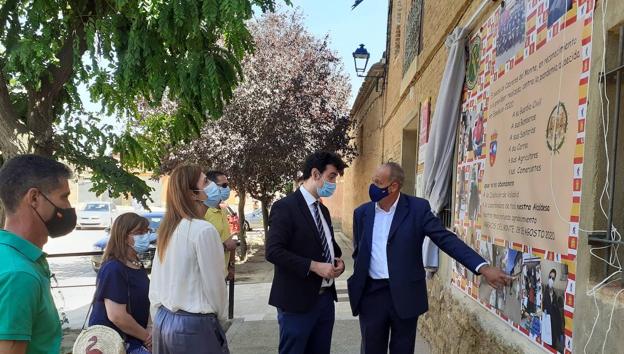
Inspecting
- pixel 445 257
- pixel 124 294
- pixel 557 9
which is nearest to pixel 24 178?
pixel 124 294

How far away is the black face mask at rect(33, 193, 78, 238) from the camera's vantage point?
6.37ft

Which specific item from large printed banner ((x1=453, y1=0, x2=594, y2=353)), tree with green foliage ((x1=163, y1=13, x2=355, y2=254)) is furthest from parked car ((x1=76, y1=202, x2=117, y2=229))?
large printed banner ((x1=453, y1=0, x2=594, y2=353))

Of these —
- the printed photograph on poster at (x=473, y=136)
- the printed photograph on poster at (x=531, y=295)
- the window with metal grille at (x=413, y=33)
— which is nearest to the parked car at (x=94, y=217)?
the window with metal grille at (x=413, y=33)

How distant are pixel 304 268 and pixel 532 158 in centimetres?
161

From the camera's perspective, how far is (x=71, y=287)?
11.4 meters

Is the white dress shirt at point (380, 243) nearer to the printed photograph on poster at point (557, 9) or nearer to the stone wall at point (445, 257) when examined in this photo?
the stone wall at point (445, 257)

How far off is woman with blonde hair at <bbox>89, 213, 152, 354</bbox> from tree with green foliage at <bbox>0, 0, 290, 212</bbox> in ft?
4.69

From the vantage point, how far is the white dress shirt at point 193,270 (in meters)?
2.91

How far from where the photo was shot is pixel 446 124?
529 centimetres

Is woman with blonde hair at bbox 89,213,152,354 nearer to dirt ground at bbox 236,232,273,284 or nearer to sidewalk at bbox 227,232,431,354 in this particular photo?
sidewalk at bbox 227,232,431,354

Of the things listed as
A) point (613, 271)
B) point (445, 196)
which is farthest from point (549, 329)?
point (445, 196)

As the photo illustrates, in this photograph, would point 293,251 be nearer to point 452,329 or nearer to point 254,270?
point 452,329

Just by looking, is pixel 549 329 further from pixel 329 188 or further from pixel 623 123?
pixel 329 188

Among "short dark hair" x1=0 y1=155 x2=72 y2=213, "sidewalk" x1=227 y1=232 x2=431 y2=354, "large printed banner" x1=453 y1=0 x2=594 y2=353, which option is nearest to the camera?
"short dark hair" x1=0 y1=155 x2=72 y2=213
